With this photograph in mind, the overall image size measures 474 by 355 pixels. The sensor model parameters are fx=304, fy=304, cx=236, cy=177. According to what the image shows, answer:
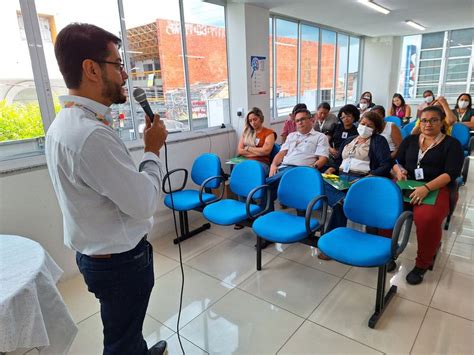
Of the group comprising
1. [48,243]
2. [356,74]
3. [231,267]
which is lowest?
[231,267]

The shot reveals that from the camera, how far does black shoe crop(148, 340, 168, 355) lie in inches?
68.7

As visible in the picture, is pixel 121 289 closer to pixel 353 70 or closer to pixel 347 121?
pixel 347 121

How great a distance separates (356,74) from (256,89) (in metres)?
4.91

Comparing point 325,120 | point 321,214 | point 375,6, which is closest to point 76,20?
point 321,214

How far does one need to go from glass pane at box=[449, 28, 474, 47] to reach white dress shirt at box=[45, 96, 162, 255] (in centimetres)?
916

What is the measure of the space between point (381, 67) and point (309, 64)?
9.80ft

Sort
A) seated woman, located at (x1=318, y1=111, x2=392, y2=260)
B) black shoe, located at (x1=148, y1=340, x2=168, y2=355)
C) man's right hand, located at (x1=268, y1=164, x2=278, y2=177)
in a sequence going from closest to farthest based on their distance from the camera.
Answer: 1. black shoe, located at (x1=148, y1=340, x2=168, y2=355)
2. seated woman, located at (x1=318, y1=111, x2=392, y2=260)
3. man's right hand, located at (x1=268, y1=164, x2=278, y2=177)

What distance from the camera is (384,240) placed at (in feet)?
6.94

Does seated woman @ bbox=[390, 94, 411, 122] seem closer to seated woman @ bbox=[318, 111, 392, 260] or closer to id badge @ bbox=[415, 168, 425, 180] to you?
seated woman @ bbox=[318, 111, 392, 260]

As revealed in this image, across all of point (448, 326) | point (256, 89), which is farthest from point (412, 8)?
point (448, 326)

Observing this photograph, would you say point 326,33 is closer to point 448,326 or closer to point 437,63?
point 437,63

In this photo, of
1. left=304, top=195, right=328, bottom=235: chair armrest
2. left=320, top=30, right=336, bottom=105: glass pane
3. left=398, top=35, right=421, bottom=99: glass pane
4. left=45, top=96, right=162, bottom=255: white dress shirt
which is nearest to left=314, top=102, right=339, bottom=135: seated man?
left=320, top=30, right=336, bottom=105: glass pane

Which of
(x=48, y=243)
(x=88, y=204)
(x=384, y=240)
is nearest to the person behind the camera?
(x=88, y=204)

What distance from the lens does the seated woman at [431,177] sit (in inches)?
94.0
